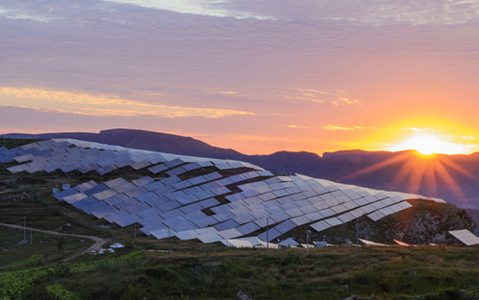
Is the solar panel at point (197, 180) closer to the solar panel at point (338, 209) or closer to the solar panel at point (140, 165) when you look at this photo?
the solar panel at point (140, 165)

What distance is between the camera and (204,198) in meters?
79.2

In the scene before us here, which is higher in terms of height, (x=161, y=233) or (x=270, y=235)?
(x=161, y=233)

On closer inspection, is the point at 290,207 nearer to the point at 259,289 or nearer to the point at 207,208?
the point at 207,208

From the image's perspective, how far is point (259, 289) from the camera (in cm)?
3266

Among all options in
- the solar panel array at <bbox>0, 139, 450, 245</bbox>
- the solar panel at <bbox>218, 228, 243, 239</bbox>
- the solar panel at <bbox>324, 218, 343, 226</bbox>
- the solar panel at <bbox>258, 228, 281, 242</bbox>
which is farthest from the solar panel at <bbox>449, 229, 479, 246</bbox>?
the solar panel at <bbox>218, 228, 243, 239</bbox>

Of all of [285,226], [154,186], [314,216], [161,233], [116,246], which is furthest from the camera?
[154,186]

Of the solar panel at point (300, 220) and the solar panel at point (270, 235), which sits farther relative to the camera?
the solar panel at point (300, 220)

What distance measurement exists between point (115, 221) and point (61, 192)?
17191mm

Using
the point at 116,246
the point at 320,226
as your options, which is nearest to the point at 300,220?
the point at 320,226

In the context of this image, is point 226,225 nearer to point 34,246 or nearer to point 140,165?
point 34,246

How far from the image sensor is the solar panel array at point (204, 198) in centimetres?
6900

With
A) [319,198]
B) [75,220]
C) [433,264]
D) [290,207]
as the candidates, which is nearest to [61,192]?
[75,220]

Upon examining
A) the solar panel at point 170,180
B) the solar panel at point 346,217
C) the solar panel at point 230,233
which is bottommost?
the solar panel at point 230,233

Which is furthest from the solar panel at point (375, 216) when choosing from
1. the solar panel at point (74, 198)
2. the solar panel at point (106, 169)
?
the solar panel at point (106, 169)
